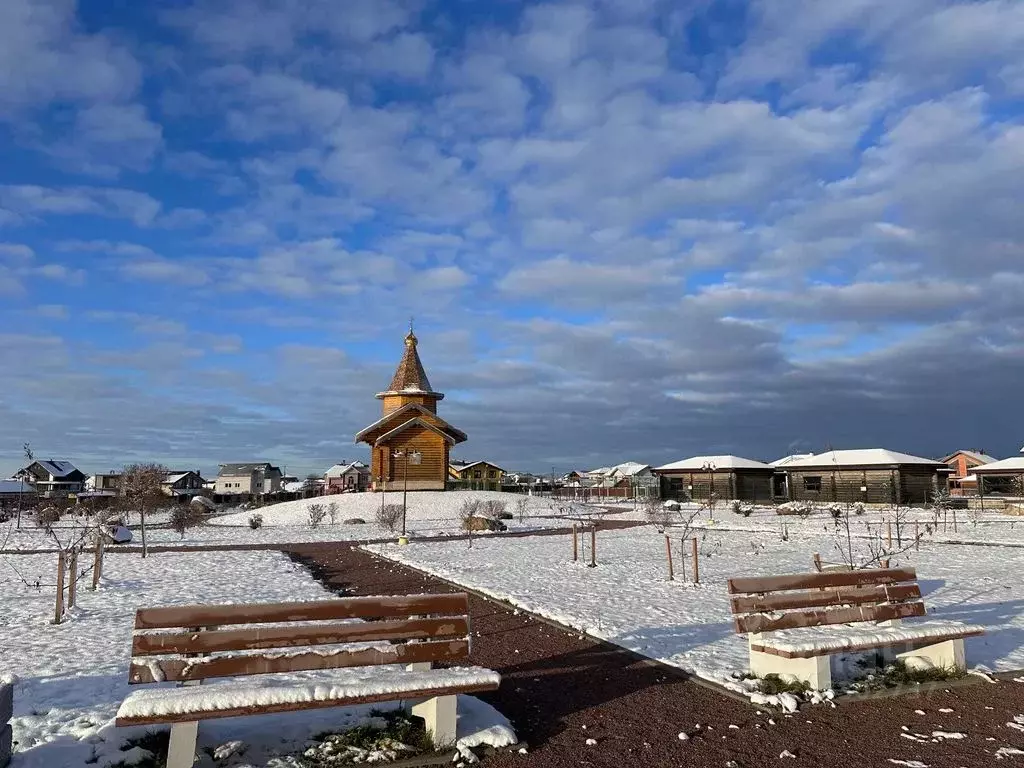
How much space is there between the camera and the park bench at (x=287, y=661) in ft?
15.0

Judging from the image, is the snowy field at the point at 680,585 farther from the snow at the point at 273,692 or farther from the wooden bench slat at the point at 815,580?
the snow at the point at 273,692

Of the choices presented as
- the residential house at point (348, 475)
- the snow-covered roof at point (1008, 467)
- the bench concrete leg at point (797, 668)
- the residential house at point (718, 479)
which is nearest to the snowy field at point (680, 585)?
the bench concrete leg at point (797, 668)

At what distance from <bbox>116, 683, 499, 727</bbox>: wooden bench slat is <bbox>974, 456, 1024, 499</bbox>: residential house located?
47.4 m

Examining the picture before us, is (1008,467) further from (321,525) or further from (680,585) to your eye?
(680,585)

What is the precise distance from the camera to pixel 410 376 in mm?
48156

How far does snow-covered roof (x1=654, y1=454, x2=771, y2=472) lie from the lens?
50.2 m

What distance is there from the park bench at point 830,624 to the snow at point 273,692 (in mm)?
2556

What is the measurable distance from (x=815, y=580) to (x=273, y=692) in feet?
15.7

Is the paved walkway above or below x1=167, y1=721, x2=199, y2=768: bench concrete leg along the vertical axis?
below

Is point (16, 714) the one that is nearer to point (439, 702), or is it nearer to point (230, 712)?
point (230, 712)

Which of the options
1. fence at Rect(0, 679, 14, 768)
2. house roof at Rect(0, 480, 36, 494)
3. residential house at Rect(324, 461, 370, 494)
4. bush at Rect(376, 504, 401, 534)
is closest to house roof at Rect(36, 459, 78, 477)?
house roof at Rect(0, 480, 36, 494)

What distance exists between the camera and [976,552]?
17109 millimetres

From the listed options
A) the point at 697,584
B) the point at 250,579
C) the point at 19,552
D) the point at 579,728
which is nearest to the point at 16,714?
the point at 579,728

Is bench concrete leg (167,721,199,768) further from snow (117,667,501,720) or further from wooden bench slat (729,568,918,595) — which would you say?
wooden bench slat (729,568,918,595)
